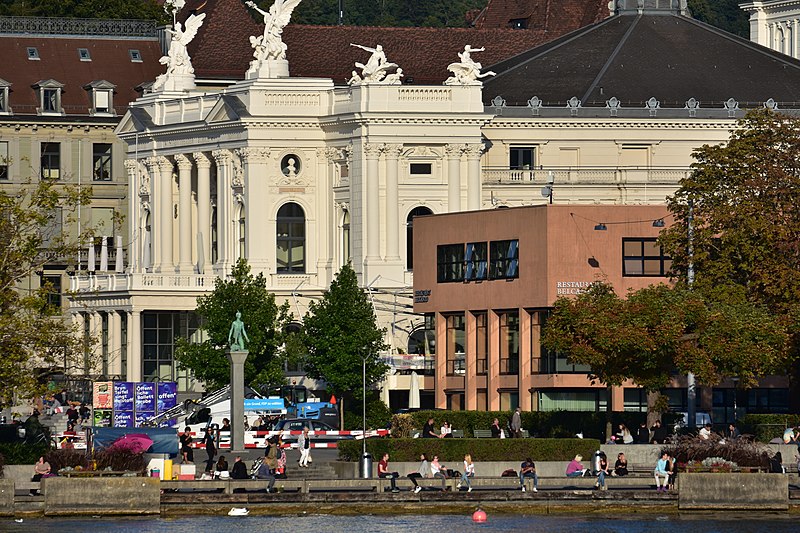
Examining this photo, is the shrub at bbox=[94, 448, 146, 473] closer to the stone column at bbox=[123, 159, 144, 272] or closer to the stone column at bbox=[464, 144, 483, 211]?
the stone column at bbox=[464, 144, 483, 211]

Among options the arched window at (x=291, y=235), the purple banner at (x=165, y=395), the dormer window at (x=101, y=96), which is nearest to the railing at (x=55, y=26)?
the dormer window at (x=101, y=96)

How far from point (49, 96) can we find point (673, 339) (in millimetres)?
83252

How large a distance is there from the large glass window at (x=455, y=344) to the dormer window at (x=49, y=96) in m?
53.8

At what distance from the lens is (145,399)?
133 meters

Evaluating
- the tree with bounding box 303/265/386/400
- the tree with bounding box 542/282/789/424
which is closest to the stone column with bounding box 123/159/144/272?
the tree with bounding box 303/265/386/400

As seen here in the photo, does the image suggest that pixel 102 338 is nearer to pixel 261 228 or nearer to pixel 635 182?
pixel 261 228

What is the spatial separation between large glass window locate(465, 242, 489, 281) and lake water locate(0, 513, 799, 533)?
4247cm

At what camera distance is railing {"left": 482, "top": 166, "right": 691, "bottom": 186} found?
172625mm

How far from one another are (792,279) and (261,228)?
5873 cm

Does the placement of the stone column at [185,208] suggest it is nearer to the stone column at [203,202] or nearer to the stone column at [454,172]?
the stone column at [203,202]

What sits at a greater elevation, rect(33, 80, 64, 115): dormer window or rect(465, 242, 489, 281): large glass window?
rect(33, 80, 64, 115): dormer window

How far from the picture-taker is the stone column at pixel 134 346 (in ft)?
528

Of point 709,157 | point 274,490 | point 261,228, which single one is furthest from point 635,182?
point 274,490

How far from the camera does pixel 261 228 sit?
168125 mm
